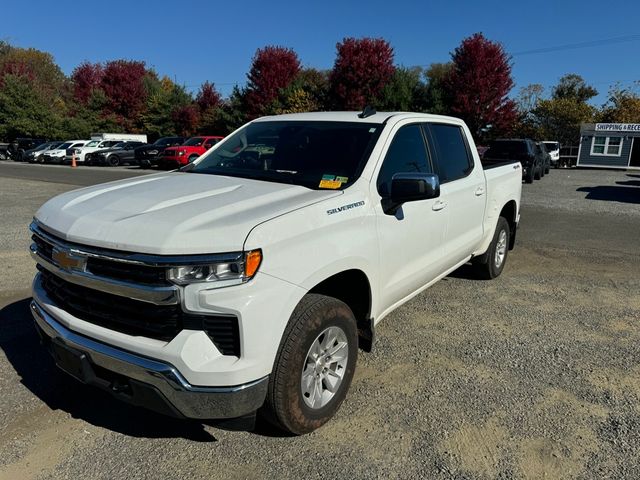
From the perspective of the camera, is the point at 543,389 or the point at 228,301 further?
the point at 543,389

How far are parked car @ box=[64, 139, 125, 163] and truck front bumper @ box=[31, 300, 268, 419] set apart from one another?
32.0m

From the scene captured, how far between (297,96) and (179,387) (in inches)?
1554

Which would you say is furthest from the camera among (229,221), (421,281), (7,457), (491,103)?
(491,103)

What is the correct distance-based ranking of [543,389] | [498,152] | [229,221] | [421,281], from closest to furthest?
[229,221] → [543,389] → [421,281] → [498,152]

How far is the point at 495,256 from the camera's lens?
5.77 metres

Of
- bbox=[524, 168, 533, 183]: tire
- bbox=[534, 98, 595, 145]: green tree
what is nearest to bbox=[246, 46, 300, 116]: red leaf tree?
bbox=[534, 98, 595, 145]: green tree

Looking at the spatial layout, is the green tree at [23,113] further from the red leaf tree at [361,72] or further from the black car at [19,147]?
the red leaf tree at [361,72]

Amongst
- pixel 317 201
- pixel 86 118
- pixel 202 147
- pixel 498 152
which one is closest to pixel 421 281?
pixel 317 201

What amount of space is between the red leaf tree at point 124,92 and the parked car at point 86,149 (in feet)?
68.6

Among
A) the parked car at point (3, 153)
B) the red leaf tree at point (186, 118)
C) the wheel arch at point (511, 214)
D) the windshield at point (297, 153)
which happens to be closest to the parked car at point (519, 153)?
the wheel arch at point (511, 214)

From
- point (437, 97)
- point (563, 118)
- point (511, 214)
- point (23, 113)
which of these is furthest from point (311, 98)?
point (511, 214)

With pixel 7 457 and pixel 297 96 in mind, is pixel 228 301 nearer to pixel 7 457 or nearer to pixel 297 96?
pixel 7 457

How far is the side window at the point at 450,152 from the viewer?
4254 mm

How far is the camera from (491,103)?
3700 centimetres
